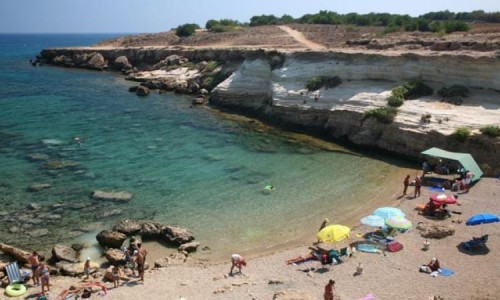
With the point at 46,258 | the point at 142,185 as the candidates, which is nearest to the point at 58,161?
the point at 142,185

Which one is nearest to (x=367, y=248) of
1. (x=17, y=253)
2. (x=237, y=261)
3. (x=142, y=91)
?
(x=237, y=261)

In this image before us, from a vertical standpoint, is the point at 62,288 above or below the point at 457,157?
below

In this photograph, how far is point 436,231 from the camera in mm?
23781

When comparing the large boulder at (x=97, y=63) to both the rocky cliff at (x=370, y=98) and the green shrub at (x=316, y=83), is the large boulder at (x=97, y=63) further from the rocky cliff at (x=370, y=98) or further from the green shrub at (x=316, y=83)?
the green shrub at (x=316, y=83)

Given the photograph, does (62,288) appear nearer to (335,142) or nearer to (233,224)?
(233,224)

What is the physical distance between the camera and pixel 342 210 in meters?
27.8

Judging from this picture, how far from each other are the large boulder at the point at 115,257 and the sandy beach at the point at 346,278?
1.80m

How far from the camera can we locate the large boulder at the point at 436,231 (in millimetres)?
23703

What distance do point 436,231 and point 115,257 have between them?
16.1m

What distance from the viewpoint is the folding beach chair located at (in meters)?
20.0

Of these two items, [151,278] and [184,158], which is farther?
[184,158]

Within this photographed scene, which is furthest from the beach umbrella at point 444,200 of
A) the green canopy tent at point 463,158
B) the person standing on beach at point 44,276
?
the person standing on beach at point 44,276

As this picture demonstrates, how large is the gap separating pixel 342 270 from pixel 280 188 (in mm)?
10716

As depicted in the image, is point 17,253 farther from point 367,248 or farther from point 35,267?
point 367,248
